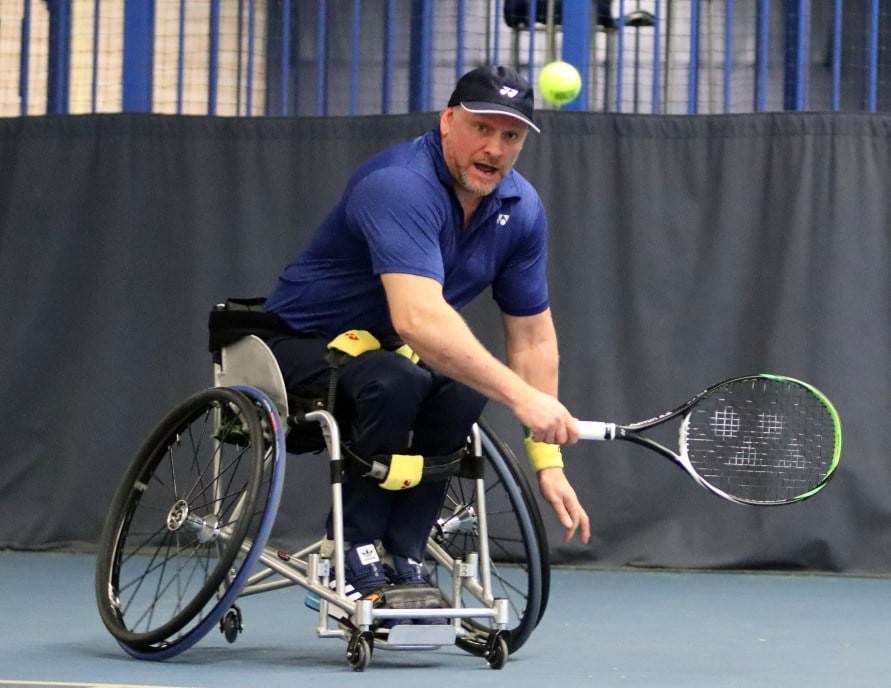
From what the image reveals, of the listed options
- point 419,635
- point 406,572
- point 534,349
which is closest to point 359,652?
point 419,635

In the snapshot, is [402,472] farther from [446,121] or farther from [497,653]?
[446,121]

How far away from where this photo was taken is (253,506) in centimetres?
275

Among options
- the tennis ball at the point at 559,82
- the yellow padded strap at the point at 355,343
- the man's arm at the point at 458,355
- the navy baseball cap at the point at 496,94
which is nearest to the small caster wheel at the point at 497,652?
the man's arm at the point at 458,355

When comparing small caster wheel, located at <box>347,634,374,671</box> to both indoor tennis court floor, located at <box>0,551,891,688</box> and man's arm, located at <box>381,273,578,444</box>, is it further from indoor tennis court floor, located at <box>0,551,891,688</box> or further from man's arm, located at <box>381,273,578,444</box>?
man's arm, located at <box>381,273,578,444</box>

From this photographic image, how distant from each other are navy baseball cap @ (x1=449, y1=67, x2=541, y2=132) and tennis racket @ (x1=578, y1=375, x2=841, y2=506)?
57 centimetres

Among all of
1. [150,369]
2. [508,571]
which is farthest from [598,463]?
[150,369]

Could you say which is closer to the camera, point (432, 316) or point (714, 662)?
point (432, 316)

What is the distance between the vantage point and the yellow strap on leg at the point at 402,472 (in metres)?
2.84

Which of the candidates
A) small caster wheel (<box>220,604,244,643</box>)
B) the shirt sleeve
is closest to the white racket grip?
the shirt sleeve

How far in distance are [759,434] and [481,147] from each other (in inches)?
43.0

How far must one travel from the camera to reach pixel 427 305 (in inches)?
109

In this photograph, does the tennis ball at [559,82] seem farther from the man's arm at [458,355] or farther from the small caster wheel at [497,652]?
the small caster wheel at [497,652]

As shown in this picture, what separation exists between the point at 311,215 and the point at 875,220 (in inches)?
66.8

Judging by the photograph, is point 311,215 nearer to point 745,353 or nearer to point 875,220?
point 745,353
